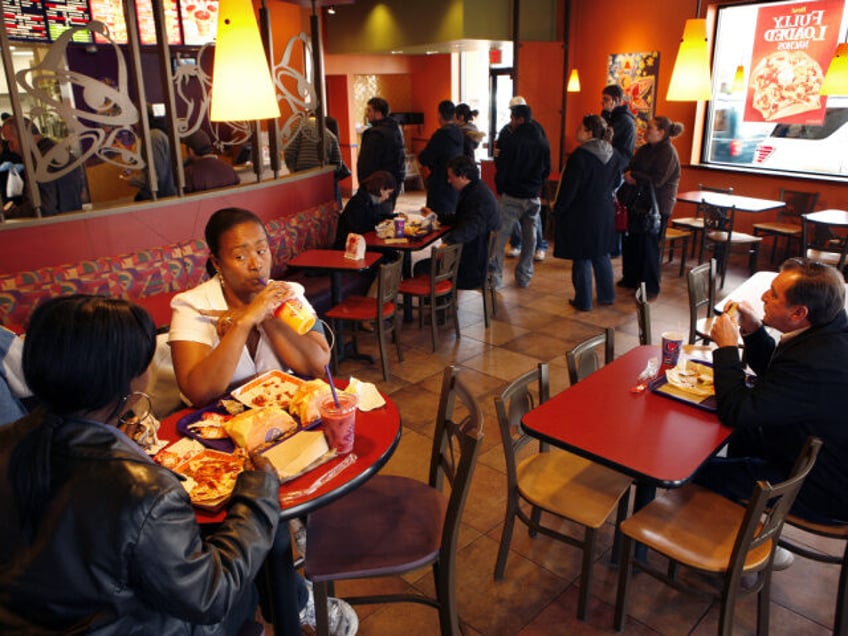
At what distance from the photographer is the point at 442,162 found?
301 inches

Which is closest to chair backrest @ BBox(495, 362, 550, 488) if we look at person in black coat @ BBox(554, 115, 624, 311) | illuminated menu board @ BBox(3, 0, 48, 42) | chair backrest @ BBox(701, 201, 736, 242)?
person in black coat @ BBox(554, 115, 624, 311)

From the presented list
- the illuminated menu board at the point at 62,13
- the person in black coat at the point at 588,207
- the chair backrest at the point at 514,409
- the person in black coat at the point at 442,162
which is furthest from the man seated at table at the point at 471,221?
the illuminated menu board at the point at 62,13

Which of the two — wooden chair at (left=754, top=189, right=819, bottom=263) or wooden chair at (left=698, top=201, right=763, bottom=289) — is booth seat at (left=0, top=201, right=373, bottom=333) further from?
wooden chair at (left=754, top=189, right=819, bottom=263)

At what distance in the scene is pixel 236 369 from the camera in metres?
2.58

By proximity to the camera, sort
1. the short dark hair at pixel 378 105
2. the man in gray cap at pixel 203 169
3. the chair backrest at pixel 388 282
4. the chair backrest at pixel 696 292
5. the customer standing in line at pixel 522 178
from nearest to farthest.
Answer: the chair backrest at pixel 696 292 < the chair backrest at pixel 388 282 < the man in gray cap at pixel 203 169 < the customer standing in line at pixel 522 178 < the short dark hair at pixel 378 105

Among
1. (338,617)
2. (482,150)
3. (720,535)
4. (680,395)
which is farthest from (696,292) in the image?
(482,150)

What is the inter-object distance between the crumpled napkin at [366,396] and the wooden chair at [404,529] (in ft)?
0.82

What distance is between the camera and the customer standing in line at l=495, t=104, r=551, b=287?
7008 mm

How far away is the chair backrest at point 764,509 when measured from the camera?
80.9 inches

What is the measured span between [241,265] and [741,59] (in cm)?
837

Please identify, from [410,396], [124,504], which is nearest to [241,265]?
[124,504]

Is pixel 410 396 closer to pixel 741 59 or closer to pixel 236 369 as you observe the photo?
pixel 236 369

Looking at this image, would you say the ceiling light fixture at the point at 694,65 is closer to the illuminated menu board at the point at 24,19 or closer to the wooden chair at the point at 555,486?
the wooden chair at the point at 555,486

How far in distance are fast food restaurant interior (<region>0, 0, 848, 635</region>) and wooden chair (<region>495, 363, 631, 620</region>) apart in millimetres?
279
